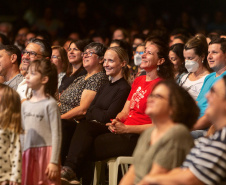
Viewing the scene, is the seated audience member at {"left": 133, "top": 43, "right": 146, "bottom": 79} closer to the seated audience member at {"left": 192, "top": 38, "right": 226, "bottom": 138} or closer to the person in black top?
the person in black top

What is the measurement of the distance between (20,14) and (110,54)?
5.76 metres

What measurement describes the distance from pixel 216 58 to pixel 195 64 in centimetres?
36

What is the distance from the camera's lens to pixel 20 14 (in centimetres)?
988

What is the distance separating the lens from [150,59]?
4.21 metres

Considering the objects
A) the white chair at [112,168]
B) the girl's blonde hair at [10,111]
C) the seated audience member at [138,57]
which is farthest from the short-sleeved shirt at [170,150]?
the seated audience member at [138,57]

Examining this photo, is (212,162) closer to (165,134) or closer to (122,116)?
(165,134)

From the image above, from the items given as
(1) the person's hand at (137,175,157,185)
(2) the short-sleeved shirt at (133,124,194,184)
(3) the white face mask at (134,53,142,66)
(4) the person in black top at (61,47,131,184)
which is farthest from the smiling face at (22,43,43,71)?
(1) the person's hand at (137,175,157,185)

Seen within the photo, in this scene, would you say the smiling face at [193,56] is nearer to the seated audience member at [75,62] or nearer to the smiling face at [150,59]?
the smiling face at [150,59]

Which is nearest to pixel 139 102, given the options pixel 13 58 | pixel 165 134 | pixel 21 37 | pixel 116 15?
pixel 13 58

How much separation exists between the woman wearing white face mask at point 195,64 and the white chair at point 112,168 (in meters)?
0.91

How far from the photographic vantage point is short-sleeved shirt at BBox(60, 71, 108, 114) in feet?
15.5

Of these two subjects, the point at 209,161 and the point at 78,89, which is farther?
the point at 78,89

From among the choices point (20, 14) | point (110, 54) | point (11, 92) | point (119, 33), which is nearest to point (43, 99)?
point (11, 92)

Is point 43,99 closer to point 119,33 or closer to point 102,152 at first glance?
point 102,152
